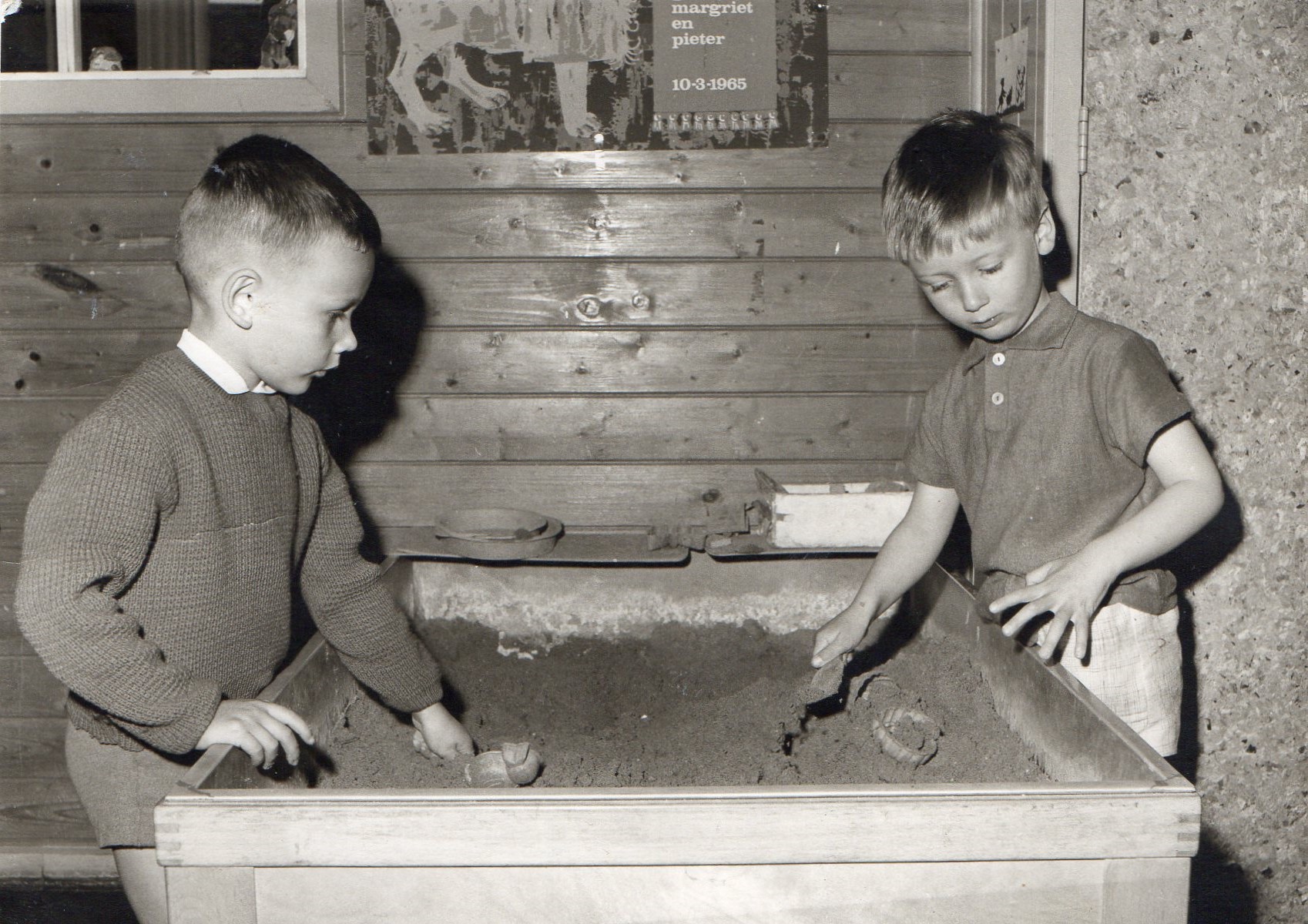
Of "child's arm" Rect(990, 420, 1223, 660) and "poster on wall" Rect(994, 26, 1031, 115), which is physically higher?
"poster on wall" Rect(994, 26, 1031, 115)

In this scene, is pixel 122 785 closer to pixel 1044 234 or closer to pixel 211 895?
pixel 211 895

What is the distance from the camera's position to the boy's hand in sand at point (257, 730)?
1.25m

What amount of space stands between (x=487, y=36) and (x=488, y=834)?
1904 millimetres

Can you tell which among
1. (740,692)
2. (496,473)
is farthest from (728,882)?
(496,473)

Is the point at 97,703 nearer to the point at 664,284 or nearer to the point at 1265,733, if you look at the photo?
the point at 664,284

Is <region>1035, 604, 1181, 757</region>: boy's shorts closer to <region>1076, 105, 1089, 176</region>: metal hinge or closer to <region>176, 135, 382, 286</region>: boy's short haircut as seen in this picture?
<region>1076, 105, 1089, 176</region>: metal hinge

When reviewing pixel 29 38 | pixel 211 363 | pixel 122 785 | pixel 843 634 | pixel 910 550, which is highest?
pixel 29 38

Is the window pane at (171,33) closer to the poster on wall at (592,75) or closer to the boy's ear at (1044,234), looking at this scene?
the poster on wall at (592,75)

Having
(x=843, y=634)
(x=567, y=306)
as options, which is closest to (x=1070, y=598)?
(x=843, y=634)

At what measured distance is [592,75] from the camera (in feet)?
8.11

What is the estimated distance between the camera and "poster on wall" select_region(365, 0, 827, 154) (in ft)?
8.06

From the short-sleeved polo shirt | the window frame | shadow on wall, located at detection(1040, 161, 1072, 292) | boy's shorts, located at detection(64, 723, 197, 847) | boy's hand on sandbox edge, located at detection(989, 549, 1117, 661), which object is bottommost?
boy's shorts, located at detection(64, 723, 197, 847)

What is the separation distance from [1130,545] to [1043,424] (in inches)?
10.5

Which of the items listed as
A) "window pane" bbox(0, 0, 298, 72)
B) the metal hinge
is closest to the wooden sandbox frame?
the metal hinge
